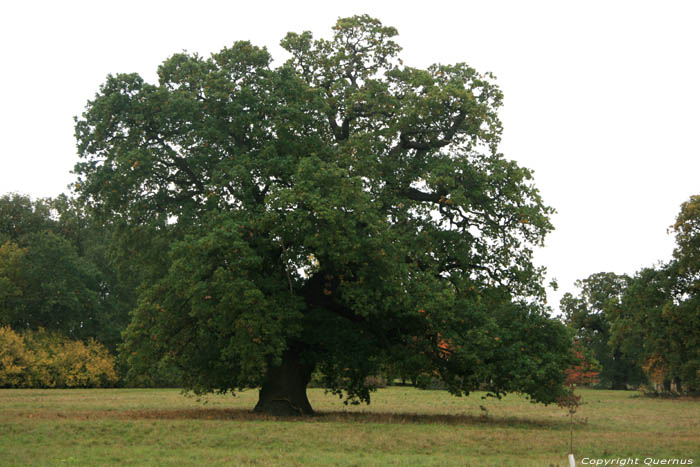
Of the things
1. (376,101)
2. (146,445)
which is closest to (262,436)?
(146,445)

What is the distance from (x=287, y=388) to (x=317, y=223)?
7.22 meters

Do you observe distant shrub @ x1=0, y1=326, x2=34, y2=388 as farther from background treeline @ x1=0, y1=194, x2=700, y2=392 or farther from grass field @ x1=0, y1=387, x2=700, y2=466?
grass field @ x1=0, y1=387, x2=700, y2=466

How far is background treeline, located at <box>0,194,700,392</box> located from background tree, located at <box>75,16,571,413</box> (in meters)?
13.6

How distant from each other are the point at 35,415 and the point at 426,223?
15.3 m

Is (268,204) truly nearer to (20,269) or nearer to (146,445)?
(146,445)

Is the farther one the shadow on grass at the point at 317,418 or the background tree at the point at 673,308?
the background tree at the point at 673,308

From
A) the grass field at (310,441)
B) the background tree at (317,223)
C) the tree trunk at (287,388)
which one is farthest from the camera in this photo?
the tree trunk at (287,388)

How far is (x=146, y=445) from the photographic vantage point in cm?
1652

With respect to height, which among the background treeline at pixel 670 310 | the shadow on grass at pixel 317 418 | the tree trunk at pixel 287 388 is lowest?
the shadow on grass at pixel 317 418

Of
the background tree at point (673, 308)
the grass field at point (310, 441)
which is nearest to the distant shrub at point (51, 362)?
the grass field at point (310, 441)

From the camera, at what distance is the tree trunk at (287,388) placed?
24.9 metres

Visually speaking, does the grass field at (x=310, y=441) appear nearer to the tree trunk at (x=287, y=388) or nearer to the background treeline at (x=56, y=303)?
the tree trunk at (x=287, y=388)

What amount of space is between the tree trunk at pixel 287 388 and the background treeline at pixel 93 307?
1322 cm

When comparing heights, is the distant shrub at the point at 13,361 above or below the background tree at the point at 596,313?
below
